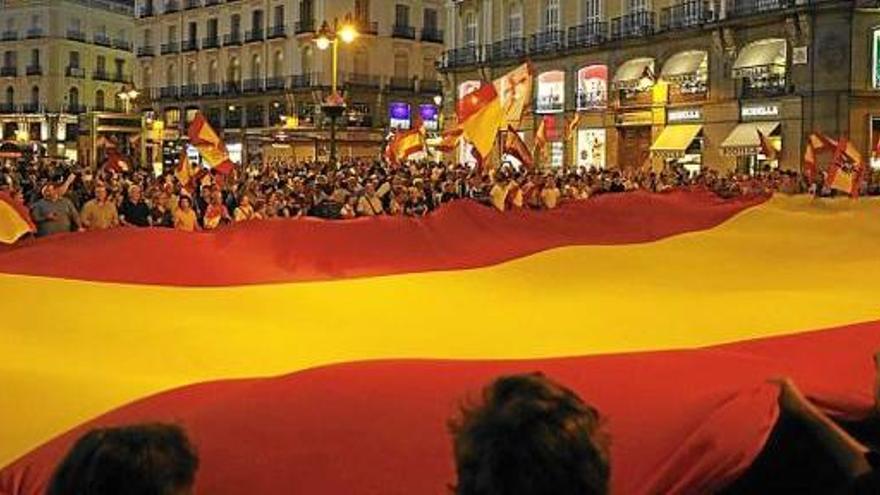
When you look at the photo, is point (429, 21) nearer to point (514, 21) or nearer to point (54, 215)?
point (514, 21)

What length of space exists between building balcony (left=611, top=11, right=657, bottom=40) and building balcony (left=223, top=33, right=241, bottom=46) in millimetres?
38985

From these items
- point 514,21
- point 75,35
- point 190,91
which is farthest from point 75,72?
point 514,21

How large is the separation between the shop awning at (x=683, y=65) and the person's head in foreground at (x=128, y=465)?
42.7 metres

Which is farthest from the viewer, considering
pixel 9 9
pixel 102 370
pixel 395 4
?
pixel 9 9

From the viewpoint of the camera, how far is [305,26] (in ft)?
244

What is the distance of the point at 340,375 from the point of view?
17.1 feet

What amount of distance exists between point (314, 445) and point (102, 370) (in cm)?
202

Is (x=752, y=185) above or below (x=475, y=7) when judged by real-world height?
below

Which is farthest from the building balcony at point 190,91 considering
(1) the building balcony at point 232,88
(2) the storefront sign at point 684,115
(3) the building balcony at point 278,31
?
(2) the storefront sign at point 684,115

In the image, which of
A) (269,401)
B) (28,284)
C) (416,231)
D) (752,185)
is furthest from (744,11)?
(269,401)

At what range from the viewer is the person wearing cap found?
1404 centimetres

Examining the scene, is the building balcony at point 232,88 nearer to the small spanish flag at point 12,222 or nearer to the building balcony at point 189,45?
the building balcony at point 189,45

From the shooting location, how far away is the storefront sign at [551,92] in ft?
169

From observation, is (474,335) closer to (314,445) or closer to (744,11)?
(314,445)
